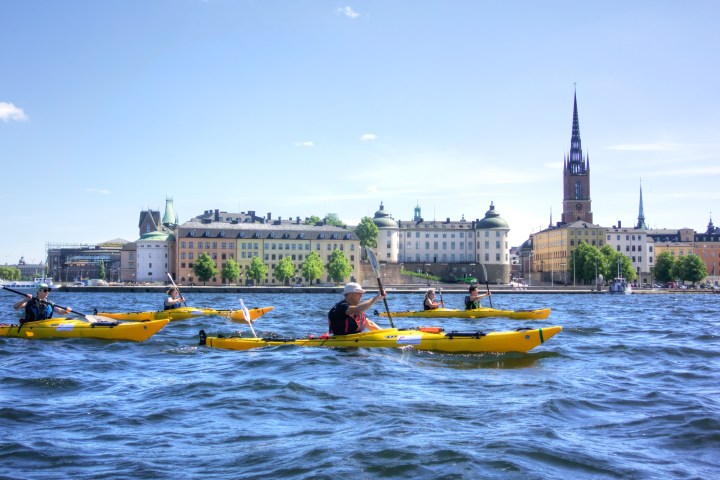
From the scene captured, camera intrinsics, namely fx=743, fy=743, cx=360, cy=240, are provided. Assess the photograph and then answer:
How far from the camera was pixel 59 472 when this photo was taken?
8039 mm

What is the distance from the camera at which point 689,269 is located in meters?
128

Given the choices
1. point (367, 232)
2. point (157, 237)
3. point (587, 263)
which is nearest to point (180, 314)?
point (587, 263)

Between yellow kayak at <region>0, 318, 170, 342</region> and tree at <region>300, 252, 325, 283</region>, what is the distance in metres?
94.4

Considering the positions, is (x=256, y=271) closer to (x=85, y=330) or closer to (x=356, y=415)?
(x=85, y=330)

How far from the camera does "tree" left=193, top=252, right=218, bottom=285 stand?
115m

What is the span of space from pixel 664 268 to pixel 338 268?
60.3 m

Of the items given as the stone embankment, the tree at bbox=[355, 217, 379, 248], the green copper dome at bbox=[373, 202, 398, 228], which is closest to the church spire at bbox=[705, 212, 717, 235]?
the stone embankment

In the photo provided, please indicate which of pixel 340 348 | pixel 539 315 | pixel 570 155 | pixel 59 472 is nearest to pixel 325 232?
pixel 570 155

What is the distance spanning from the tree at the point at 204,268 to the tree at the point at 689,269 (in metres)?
79.5

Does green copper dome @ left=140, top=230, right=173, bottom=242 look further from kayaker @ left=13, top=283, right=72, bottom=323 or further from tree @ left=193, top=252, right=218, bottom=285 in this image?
kayaker @ left=13, top=283, right=72, bottom=323

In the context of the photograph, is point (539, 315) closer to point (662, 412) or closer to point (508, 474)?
point (662, 412)

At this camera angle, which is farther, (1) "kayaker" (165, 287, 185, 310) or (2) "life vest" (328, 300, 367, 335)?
(1) "kayaker" (165, 287, 185, 310)

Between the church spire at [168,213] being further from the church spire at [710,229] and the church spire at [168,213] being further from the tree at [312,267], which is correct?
the church spire at [710,229]

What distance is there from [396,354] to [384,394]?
179 inches
